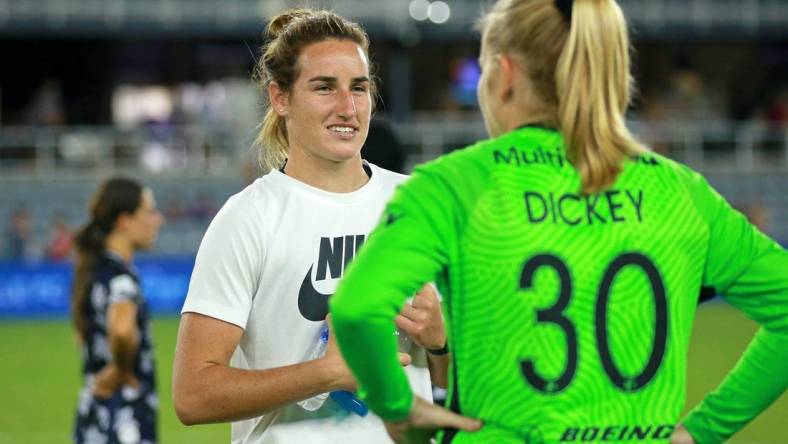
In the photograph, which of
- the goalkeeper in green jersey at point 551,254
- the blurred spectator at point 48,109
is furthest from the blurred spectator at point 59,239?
the goalkeeper in green jersey at point 551,254

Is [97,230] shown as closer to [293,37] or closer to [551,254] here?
[293,37]

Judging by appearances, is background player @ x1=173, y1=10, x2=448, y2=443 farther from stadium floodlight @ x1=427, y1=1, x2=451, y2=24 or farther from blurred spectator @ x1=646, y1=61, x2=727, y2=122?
stadium floodlight @ x1=427, y1=1, x2=451, y2=24

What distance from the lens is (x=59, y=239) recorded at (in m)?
23.7

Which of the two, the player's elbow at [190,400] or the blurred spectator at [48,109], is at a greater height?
the player's elbow at [190,400]

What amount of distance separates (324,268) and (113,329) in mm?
2977

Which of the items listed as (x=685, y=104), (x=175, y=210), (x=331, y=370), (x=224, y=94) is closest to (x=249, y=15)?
(x=224, y=94)

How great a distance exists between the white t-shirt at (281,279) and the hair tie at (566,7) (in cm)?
114

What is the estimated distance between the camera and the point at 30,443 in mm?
10719

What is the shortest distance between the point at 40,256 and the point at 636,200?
2324 cm

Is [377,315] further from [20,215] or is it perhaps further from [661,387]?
[20,215]

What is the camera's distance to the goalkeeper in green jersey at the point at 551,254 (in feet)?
8.11

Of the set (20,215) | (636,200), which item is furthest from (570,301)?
(20,215)

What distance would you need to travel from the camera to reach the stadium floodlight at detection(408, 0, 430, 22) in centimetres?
3123

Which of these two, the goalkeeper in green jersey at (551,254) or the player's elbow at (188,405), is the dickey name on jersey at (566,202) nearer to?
the goalkeeper in green jersey at (551,254)
